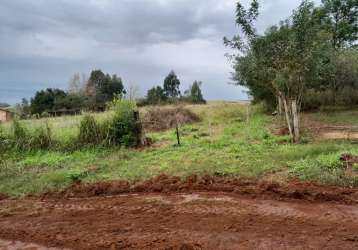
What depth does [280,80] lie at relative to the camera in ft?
35.0

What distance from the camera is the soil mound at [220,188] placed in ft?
18.5

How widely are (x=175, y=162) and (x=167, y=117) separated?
40.5ft

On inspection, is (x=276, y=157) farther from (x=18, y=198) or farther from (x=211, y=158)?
(x=18, y=198)

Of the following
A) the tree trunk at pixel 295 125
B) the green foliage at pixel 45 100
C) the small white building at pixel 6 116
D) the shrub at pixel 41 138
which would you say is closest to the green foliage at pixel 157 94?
the green foliage at pixel 45 100

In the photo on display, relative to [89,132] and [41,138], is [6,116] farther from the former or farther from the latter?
[89,132]

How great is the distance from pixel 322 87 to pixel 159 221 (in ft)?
62.7

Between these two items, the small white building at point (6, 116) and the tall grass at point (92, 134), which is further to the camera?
the small white building at point (6, 116)

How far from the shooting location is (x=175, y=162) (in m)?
8.80

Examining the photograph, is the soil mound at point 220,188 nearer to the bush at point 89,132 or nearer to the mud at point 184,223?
the mud at point 184,223

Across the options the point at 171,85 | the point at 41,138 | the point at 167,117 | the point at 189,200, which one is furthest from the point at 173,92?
the point at 189,200

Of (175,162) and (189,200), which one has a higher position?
(175,162)

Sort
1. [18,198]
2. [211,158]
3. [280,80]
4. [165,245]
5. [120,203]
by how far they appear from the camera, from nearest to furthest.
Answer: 1. [165,245]
2. [120,203]
3. [18,198]
4. [211,158]
5. [280,80]

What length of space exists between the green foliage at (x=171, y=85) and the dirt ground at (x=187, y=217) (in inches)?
1316

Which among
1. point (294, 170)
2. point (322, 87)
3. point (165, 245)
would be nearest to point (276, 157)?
point (294, 170)
